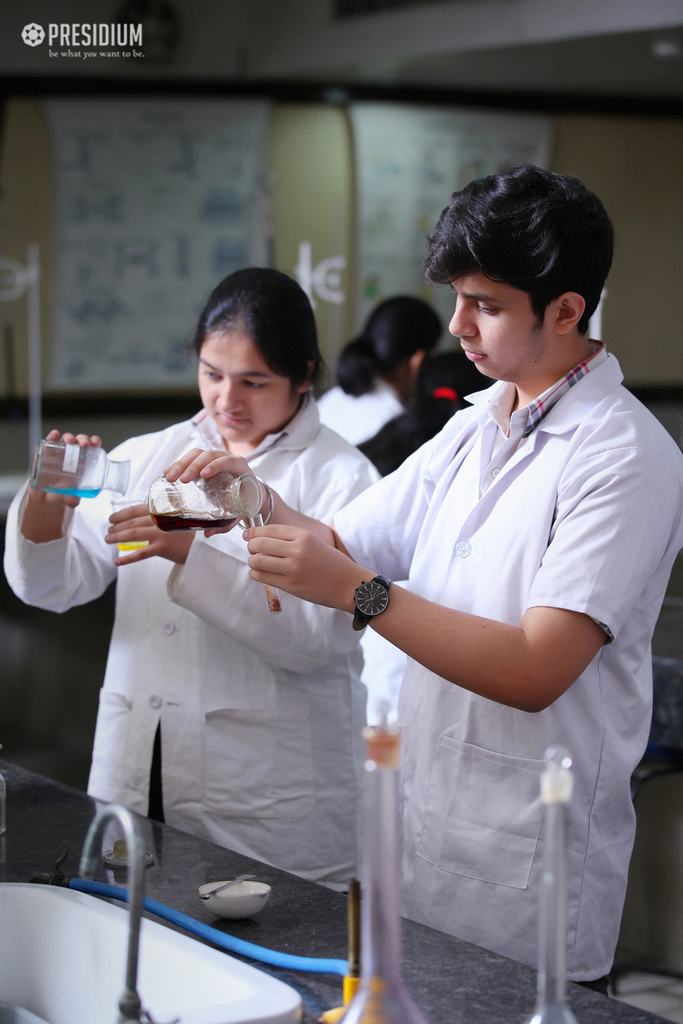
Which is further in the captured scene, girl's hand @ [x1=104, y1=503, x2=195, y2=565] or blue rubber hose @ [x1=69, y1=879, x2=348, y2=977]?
girl's hand @ [x1=104, y1=503, x2=195, y2=565]

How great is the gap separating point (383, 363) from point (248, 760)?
5.45ft

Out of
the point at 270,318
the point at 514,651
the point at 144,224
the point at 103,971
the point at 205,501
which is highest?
the point at 144,224

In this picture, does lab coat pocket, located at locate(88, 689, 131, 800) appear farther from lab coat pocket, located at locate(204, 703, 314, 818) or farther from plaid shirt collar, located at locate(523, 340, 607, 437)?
plaid shirt collar, located at locate(523, 340, 607, 437)

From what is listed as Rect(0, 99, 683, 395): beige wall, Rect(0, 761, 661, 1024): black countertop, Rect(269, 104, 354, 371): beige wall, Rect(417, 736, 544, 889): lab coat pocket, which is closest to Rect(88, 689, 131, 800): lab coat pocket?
Rect(0, 761, 661, 1024): black countertop

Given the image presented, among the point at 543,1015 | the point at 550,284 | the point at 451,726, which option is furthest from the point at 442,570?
the point at 543,1015

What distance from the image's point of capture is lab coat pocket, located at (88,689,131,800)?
1.77 meters

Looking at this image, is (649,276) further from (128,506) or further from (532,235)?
(128,506)

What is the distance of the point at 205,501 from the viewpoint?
147 cm

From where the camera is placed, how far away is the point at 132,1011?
0.89 metres

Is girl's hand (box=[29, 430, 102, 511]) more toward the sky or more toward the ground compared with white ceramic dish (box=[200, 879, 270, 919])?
more toward the sky

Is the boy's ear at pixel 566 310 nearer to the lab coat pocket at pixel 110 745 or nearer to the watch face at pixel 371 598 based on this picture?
the watch face at pixel 371 598

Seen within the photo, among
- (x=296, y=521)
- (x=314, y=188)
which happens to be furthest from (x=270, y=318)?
(x=314, y=188)

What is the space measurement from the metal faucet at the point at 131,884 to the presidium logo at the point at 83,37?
5.01 feet

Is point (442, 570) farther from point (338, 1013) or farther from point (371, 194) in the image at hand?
point (371, 194)
